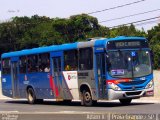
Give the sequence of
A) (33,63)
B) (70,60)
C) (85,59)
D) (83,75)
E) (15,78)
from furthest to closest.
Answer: (15,78) < (33,63) < (70,60) < (83,75) < (85,59)

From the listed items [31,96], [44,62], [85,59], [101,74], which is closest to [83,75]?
[85,59]

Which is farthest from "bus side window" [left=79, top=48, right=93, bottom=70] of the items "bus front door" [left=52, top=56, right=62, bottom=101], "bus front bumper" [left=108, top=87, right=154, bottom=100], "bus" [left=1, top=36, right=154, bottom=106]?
"bus front door" [left=52, top=56, right=62, bottom=101]

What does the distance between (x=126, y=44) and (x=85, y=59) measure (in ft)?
6.75

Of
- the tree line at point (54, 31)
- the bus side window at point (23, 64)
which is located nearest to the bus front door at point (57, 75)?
the bus side window at point (23, 64)

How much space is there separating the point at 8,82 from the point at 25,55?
3.16 m

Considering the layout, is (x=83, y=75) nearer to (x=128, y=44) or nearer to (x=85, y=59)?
(x=85, y=59)

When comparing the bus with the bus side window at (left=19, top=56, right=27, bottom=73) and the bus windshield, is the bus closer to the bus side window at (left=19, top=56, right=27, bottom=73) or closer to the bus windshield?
the bus windshield

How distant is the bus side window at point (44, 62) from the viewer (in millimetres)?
28028

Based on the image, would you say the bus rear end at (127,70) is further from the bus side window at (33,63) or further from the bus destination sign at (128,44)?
the bus side window at (33,63)

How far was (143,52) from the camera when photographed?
957 inches

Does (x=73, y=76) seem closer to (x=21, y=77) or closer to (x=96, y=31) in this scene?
(x=21, y=77)

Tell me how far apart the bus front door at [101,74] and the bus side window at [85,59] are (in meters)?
0.54

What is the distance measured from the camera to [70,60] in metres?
26.0

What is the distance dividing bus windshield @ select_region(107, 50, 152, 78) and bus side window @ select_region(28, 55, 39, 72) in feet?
22.4
